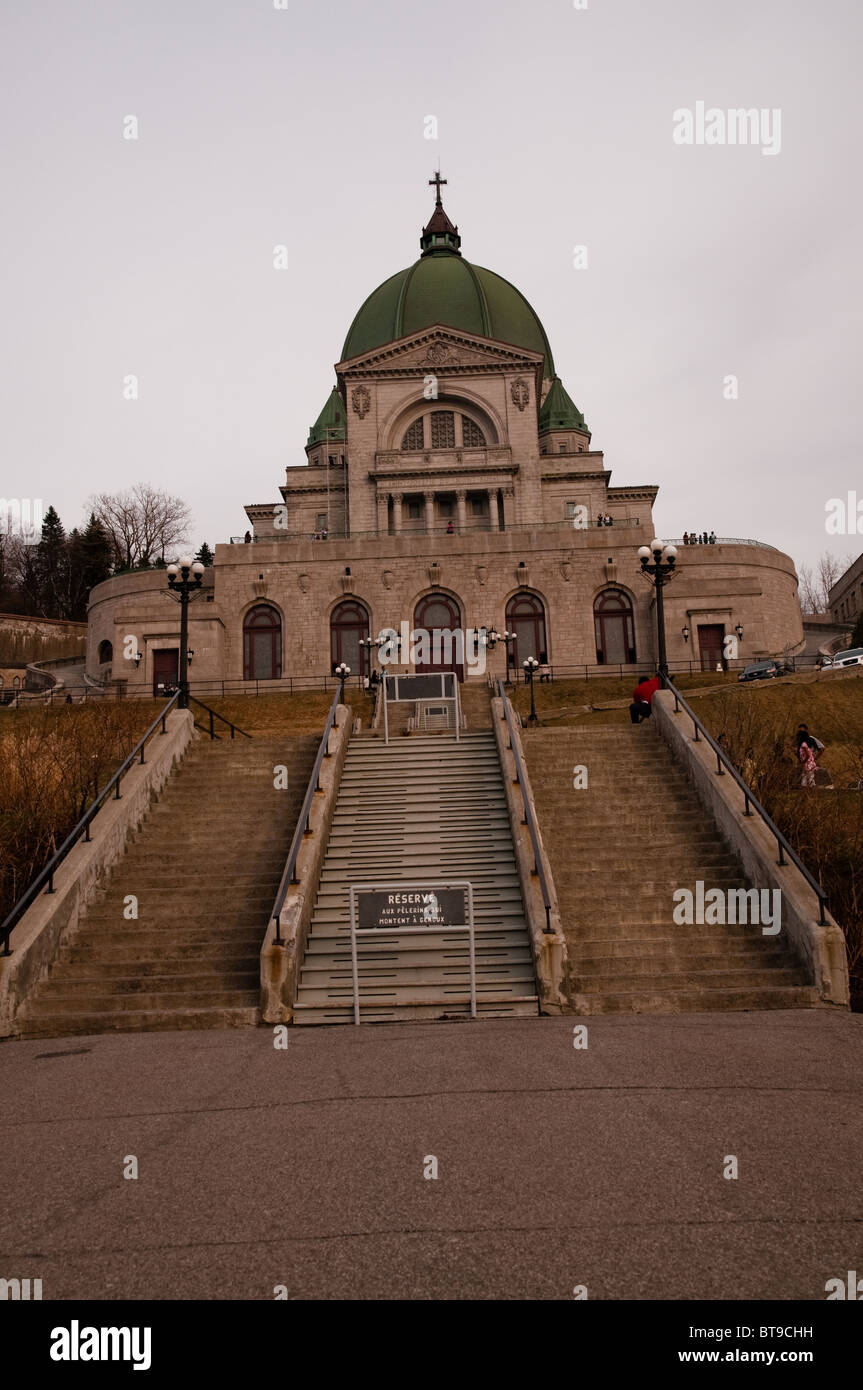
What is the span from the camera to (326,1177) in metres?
5.98

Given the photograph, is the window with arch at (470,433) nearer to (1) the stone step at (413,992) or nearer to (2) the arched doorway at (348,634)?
(2) the arched doorway at (348,634)

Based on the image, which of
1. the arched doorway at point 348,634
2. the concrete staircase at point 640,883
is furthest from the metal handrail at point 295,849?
the arched doorway at point 348,634

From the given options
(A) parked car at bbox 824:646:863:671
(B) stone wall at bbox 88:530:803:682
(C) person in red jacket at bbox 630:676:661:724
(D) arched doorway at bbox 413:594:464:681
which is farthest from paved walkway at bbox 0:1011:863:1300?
(B) stone wall at bbox 88:530:803:682

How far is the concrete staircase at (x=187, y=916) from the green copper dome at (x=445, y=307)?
148 ft

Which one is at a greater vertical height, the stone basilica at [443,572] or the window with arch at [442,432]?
the window with arch at [442,432]

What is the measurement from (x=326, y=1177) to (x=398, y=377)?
53.6m

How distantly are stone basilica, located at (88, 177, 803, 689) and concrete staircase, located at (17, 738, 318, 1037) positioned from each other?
965 inches

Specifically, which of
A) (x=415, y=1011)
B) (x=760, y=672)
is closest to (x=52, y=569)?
(x=760, y=672)

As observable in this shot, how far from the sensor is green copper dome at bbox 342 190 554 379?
59594 mm

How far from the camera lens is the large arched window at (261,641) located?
4241 centimetres

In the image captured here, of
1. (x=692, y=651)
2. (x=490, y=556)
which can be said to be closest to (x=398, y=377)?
(x=490, y=556)

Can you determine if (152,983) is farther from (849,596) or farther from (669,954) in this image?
(849,596)

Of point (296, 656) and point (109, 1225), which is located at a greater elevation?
point (296, 656)
